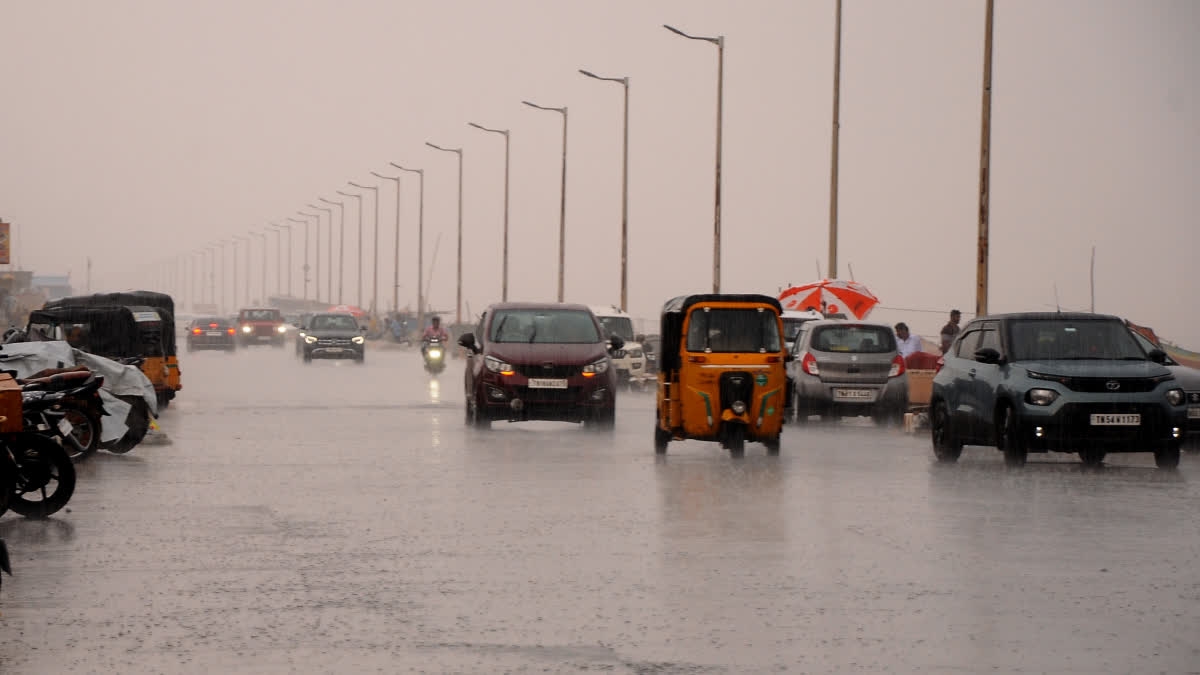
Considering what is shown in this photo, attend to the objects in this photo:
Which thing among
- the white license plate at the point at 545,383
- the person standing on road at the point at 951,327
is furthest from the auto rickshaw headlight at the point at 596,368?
the person standing on road at the point at 951,327

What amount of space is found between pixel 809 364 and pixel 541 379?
489cm

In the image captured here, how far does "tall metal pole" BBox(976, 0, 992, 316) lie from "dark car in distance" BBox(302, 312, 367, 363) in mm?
33248

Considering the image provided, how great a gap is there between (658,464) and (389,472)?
2970mm

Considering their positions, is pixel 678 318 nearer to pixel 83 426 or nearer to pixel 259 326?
pixel 83 426

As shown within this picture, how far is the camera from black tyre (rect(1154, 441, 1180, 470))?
1984cm

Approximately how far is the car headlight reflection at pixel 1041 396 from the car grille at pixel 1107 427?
0.57 feet

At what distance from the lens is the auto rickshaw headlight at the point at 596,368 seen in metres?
26.5

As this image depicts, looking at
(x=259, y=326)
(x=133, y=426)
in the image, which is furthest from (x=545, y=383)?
(x=259, y=326)

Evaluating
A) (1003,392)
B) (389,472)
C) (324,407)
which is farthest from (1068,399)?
(324,407)

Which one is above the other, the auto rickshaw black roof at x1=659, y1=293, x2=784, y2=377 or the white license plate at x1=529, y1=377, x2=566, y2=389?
the auto rickshaw black roof at x1=659, y1=293, x2=784, y2=377

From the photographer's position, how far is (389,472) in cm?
1897

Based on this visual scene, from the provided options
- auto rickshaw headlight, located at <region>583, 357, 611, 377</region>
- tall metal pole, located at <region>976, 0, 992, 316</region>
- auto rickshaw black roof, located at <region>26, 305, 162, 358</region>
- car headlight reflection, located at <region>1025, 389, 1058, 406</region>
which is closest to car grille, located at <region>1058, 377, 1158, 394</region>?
car headlight reflection, located at <region>1025, 389, 1058, 406</region>

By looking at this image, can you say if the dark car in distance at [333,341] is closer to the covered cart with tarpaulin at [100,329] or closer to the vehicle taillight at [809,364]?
the covered cart with tarpaulin at [100,329]

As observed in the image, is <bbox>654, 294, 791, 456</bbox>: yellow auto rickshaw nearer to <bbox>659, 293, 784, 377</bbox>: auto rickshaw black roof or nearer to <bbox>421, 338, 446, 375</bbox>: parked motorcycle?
<bbox>659, 293, 784, 377</bbox>: auto rickshaw black roof
